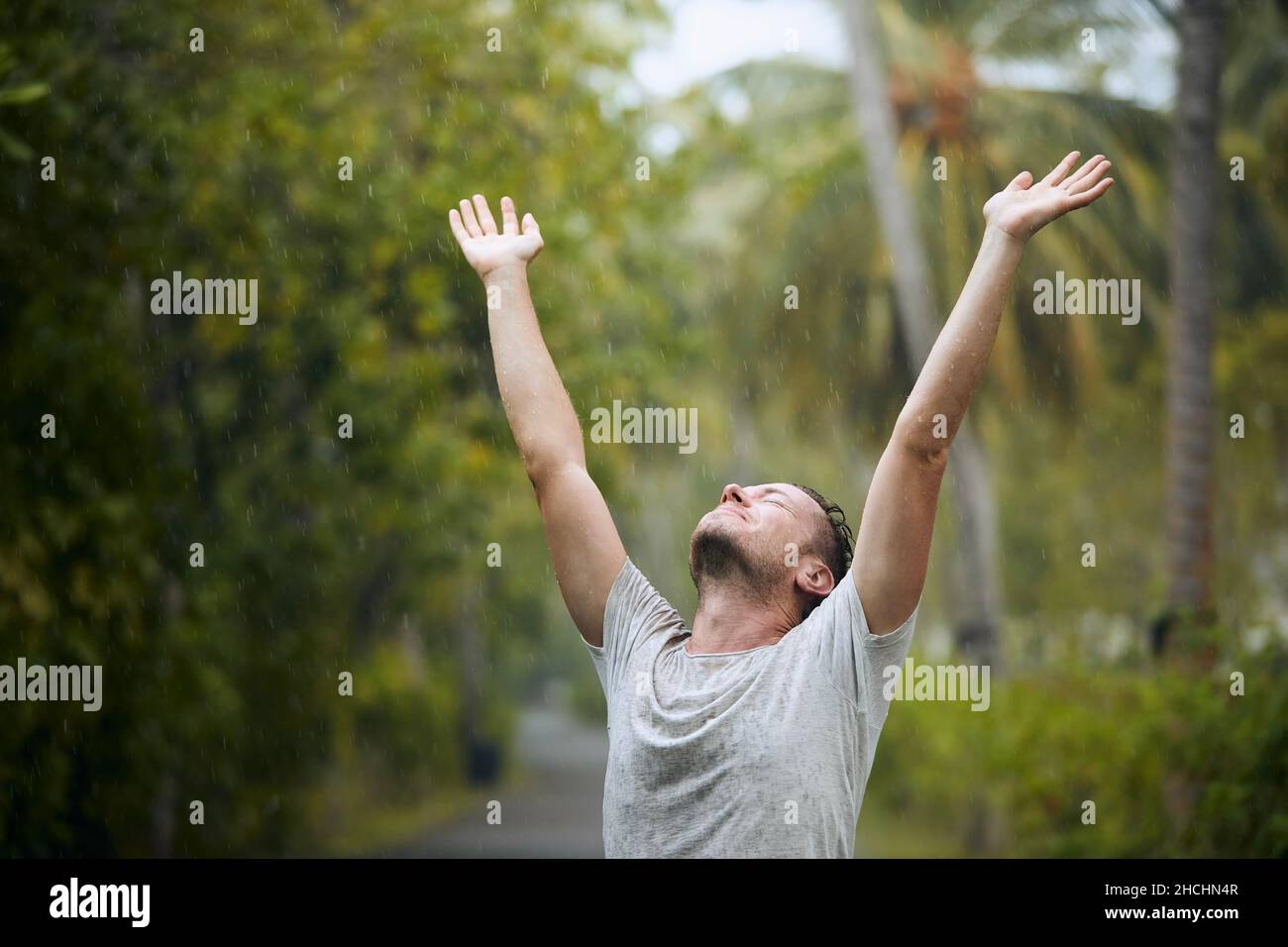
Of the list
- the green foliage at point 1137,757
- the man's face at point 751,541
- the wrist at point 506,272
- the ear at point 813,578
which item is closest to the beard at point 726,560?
the man's face at point 751,541

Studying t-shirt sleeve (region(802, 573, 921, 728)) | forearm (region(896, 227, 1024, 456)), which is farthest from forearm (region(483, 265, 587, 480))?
forearm (region(896, 227, 1024, 456))

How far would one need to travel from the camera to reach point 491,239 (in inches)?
137

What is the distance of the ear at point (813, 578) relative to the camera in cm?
318

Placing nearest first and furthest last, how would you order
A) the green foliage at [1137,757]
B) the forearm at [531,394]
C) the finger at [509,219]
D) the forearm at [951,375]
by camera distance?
the forearm at [951,375] → the forearm at [531,394] → the finger at [509,219] → the green foliage at [1137,757]

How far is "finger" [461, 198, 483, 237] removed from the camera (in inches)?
140

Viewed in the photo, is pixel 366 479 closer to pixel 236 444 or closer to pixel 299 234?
pixel 236 444

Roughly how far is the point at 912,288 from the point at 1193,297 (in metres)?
4.94

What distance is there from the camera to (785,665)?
9.41ft

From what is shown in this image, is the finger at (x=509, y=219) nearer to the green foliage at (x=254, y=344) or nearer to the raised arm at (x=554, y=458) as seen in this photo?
the raised arm at (x=554, y=458)

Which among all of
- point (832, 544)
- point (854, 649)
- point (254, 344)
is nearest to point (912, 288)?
point (254, 344)

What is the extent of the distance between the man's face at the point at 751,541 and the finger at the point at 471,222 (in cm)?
96

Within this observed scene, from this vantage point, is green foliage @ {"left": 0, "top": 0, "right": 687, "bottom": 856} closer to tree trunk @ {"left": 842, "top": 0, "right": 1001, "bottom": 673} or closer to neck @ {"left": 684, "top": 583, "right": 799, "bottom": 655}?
tree trunk @ {"left": 842, "top": 0, "right": 1001, "bottom": 673}

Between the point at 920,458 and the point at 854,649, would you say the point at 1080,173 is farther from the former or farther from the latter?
the point at 854,649

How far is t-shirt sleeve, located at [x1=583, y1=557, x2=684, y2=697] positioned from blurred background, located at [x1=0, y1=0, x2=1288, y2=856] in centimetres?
328
